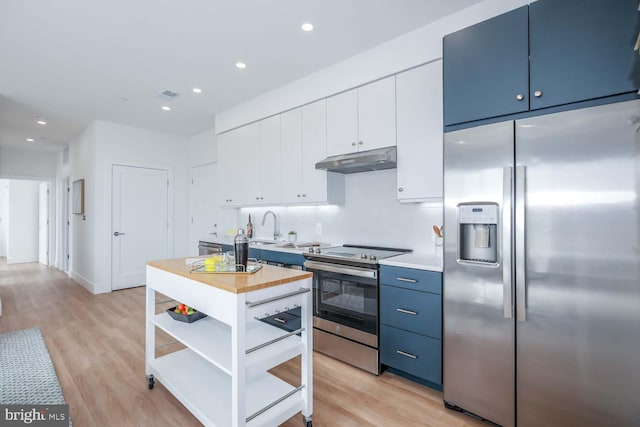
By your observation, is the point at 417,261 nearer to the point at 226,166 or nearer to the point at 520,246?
the point at 520,246

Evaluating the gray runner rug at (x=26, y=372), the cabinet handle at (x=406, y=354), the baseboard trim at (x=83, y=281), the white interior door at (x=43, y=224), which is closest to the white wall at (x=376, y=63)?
the cabinet handle at (x=406, y=354)

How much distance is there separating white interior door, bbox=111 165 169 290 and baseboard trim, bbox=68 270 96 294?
322 millimetres

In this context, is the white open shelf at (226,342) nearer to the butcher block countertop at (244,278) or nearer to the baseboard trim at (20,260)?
the butcher block countertop at (244,278)

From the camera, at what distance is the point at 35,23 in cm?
247

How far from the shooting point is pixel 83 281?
215 inches

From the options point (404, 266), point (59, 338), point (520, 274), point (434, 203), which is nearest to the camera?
point (520, 274)

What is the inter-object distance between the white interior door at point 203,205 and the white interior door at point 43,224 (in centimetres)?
472

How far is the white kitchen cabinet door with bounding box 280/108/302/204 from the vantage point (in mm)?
3518

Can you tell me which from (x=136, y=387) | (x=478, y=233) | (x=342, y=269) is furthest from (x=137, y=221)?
(x=478, y=233)

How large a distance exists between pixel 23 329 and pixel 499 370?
4.69 m

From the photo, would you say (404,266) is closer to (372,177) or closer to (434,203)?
(434,203)

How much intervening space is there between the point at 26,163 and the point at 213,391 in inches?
320

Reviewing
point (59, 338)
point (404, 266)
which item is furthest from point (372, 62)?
point (59, 338)


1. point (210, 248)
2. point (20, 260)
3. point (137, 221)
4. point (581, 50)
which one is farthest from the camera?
point (20, 260)
